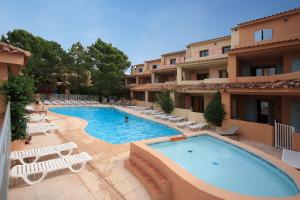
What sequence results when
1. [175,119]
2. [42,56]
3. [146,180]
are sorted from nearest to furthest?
[146,180], [175,119], [42,56]

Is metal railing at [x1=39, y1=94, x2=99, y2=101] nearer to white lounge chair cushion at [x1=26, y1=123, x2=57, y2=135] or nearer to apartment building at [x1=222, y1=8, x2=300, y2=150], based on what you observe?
white lounge chair cushion at [x1=26, y1=123, x2=57, y2=135]

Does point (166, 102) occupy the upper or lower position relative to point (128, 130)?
upper

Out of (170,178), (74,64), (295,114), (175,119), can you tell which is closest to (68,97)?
(74,64)

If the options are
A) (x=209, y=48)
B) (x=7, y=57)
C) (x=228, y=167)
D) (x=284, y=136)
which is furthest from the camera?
(x=209, y=48)

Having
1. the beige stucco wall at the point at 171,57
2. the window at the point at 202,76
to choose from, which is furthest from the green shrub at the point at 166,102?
the beige stucco wall at the point at 171,57

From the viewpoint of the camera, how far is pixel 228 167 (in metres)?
7.77

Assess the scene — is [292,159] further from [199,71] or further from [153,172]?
[199,71]

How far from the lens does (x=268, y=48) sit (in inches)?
488

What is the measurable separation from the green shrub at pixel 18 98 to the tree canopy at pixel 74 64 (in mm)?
A: 25858

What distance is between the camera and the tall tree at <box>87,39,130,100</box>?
107 ft

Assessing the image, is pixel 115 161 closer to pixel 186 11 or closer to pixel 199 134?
pixel 199 134

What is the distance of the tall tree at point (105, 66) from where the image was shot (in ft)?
107

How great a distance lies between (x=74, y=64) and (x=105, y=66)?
799 centimetres

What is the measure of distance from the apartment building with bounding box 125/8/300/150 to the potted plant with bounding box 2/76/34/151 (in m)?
12.9
